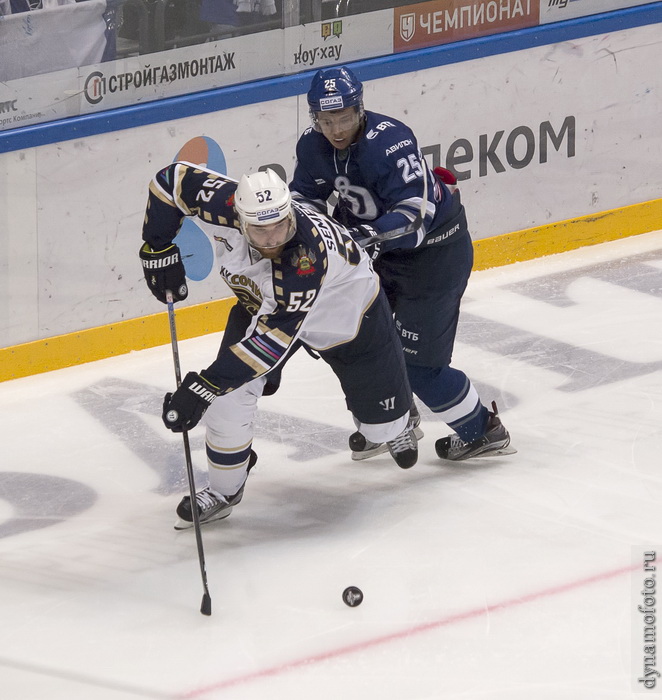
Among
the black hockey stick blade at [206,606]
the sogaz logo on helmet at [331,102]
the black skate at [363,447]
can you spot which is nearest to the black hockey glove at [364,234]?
the sogaz logo on helmet at [331,102]

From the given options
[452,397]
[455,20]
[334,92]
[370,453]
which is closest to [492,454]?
[452,397]

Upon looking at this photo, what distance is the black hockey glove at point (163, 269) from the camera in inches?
150

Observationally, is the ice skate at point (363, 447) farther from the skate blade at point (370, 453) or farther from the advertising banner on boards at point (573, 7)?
the advertising banner on boards at point (573, 7)

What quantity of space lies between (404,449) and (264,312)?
940mm

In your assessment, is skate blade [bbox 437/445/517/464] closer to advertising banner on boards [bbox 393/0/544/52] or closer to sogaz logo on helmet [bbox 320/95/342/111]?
sogaz logo on helmet [bbox 320/95/342/111]

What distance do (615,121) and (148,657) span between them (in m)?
4.08

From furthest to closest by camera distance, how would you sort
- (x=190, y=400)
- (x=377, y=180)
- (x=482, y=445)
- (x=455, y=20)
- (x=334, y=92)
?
(x=455, y=20)
(x=482, y=445)
(x=377, y=180)
(x=334, y=92)
(x=190, y=400)

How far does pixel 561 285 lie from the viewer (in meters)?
5.95

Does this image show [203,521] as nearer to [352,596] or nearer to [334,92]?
[352,596]

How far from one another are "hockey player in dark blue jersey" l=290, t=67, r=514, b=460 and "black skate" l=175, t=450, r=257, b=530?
487 mm

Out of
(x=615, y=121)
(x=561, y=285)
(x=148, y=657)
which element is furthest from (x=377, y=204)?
(x=615, y=121)

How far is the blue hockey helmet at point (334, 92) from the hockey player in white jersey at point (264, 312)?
35 cm

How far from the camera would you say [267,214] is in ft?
10.7

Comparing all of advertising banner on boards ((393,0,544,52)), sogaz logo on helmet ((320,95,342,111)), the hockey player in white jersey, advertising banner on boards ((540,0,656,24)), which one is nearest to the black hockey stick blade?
the hockey player in white jersey
